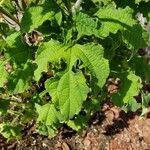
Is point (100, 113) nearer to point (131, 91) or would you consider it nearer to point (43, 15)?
point (131, 91)

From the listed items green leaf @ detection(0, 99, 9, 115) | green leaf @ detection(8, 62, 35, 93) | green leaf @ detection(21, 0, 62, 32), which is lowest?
green leaf @ detection(0, 99, 9, 115)

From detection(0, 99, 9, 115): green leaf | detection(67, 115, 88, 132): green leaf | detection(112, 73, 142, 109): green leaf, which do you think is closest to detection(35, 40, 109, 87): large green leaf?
detection(112, 73, 142, 109): green leaf

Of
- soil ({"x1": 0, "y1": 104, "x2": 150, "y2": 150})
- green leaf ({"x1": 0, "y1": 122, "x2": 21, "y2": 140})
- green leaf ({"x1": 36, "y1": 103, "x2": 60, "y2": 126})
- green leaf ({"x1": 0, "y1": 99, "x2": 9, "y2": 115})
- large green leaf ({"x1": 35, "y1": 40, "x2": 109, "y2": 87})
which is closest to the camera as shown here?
large green leaf ({"x1": 35, "y1": 40, "x2": 109, "y2": 87})

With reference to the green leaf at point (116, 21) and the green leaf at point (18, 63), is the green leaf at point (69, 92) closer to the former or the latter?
the green leaf at point (116, 21)

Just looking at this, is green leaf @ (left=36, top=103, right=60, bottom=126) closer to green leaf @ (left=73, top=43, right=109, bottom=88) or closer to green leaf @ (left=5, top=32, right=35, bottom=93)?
green leaf @ (left=5, top=32, right=35, bottom=93)

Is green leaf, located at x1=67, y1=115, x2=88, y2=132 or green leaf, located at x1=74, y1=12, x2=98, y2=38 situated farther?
green leaf, located at x1=67, y1=115, x2=88, y2=132

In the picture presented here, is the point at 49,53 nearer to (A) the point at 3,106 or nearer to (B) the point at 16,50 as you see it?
(B) the point at 16,50

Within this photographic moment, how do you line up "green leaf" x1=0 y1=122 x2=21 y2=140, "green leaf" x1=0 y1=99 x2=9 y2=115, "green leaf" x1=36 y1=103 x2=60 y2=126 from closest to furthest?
"green leaf" x1=36 y1=103 x2=60 y2=126, "green leaf" x1=0 y1=99 x2=9 y2=115, "green leaf" x1=0 y1=122 x2=21 y2=140
